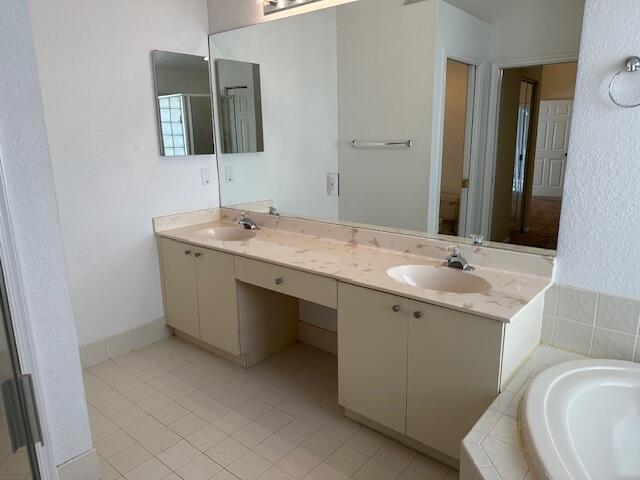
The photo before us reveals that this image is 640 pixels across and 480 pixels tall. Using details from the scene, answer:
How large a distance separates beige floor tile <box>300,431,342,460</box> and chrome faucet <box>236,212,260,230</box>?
4.51ft

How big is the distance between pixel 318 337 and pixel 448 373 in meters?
1.32

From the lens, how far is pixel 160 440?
2.11 metres

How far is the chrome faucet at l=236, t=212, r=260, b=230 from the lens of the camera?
2994mm

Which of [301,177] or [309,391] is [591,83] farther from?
[309,391]

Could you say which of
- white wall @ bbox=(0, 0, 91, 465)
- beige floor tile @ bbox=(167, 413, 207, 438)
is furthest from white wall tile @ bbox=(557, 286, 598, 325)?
white wall @ bbox=(0, 0, 91, 465)

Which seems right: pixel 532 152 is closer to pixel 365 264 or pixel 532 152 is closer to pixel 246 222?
pixel 365 264

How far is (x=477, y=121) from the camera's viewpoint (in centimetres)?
212

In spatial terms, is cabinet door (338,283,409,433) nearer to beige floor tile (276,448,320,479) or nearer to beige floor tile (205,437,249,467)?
beige floor tile (276,448,320,479)

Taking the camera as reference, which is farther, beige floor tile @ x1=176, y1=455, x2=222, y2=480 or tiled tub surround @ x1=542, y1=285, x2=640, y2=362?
beige floor tile @ x1=176, y1=455, x2=222, y2=480

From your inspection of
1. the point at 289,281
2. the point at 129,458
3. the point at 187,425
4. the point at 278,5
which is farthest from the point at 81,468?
the point at 278,5

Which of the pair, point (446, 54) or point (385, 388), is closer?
point (385, 388)

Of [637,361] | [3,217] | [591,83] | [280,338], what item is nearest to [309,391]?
[280,338]

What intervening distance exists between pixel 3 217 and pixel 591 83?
1.95 meters

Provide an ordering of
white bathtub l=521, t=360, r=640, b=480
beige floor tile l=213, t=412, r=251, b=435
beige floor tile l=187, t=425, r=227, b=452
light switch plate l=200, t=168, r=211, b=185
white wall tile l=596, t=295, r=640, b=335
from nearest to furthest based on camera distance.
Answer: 1. white bathtub l=521, t=360, r=640, b=480
2. white wall tile l=596, t=295, r=640, b=335
3. beige floor tile l=187, t=425, r=227, b=452
4. beige floor tile l=213, t=412, r=251, b=435
5. light switch plate l=200, t=168, r=211, b=185
